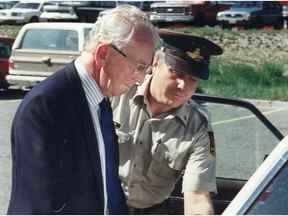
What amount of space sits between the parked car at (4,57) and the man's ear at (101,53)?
1462 centimetres

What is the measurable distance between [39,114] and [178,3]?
88.8 feet

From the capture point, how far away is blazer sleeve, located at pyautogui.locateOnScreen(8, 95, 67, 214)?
2.38 m

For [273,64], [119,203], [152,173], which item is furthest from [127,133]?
[273,64]

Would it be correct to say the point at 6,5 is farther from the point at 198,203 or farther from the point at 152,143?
the point at 198,203

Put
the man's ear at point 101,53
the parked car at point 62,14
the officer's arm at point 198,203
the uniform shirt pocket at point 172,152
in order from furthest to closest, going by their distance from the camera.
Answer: the parked car at point 62,14, the uniform shirt pocket at point 172,152, the officer's arm at point 198,203, the man's ear at point 101,53

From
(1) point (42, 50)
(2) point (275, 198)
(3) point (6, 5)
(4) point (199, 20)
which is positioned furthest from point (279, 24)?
(2) point (275, 198)

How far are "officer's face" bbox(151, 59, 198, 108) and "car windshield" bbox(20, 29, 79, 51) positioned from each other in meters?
12.1

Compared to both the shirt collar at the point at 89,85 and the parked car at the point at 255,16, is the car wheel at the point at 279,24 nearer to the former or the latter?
the parked car at the point at 255,16

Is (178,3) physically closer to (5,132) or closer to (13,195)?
(5,132)

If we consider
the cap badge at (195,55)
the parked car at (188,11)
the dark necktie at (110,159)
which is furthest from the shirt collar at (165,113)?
the parked car at (188,11)

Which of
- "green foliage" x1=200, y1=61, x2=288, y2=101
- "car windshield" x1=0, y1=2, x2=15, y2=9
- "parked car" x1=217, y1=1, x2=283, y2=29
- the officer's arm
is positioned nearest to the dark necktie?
the officer's arm

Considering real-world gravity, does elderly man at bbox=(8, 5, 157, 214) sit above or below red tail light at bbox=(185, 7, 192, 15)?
above

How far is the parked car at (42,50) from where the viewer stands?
49.8 ft

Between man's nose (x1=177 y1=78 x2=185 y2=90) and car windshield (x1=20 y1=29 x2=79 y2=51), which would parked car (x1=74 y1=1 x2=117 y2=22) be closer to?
car windshield (x1=20 y1=29 x2=79 y2=51)
